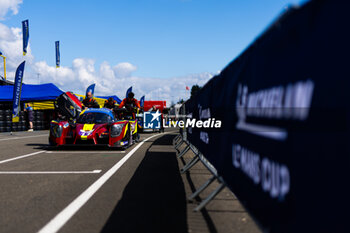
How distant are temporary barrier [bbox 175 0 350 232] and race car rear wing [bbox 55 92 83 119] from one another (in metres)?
9.23

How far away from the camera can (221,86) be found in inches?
153

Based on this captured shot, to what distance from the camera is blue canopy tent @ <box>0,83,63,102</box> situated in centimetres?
2397

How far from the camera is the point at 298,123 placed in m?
1.85

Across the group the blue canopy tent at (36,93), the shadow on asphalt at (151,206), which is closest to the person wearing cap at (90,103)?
the shadow on asphalt at (151,206)

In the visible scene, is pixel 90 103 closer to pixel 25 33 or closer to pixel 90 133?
pixel 90 133

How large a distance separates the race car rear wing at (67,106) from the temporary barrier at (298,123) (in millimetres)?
9233

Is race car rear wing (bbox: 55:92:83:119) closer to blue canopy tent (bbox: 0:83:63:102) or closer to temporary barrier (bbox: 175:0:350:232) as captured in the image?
temporary barrier (bbox: 175:0:350:232)

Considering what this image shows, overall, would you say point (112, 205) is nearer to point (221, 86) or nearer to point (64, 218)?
point (64, 218)

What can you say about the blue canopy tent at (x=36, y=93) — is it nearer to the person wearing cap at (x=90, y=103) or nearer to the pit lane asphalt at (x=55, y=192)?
the person wearing cap at (x=90, y=103)

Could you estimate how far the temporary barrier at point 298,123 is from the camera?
5.02 ft

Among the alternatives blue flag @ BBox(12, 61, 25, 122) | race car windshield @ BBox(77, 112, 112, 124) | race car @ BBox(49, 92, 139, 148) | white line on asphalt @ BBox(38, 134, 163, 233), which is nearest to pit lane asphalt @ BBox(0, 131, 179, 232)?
white line on asphalt @ BBox(38, 134, 163, 233)

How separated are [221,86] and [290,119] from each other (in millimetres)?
2008

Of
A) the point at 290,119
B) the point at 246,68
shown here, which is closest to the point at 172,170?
the point at 246,68

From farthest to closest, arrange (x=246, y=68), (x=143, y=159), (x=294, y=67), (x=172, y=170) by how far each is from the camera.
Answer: (x=143, y=159), (x=172, y=170), (x=246, y=68), (x=294, y=67)
